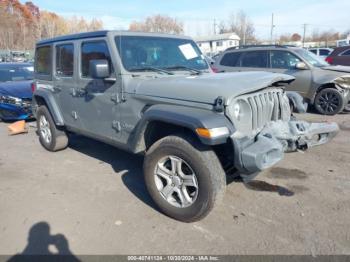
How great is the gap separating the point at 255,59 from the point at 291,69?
1.06 meters

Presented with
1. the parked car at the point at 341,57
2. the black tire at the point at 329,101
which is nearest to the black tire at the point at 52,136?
the black tire at the point at 329,101

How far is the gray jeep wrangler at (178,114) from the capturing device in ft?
9.67

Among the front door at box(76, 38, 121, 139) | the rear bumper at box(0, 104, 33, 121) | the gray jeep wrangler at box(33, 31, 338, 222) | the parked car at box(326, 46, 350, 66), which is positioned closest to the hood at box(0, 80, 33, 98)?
the rear bumper at box(0, 104, 33, 121)

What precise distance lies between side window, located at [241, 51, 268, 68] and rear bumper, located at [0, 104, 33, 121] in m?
6.17

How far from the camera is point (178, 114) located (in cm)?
304

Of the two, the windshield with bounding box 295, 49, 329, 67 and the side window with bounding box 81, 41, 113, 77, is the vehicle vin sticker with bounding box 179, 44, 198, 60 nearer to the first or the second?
the side window with bounding box 81, 41, 113, 77

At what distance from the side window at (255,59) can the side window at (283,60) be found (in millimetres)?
244

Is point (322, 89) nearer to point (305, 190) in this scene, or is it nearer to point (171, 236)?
point (305, 190)

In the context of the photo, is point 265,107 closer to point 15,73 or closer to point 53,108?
point 53,108

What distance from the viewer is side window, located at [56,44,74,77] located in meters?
4.71

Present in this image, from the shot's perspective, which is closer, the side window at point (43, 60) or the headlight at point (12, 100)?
the side window at point (43, 60)

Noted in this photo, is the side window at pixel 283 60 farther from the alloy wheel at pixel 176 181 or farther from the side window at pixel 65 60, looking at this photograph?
the alloy wheel at pixel 176 181

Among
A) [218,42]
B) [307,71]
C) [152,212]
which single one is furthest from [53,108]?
[218,42]

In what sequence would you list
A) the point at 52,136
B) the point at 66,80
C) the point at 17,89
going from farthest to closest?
the point at 17,89, the point at 52,136, the point at 66,80
